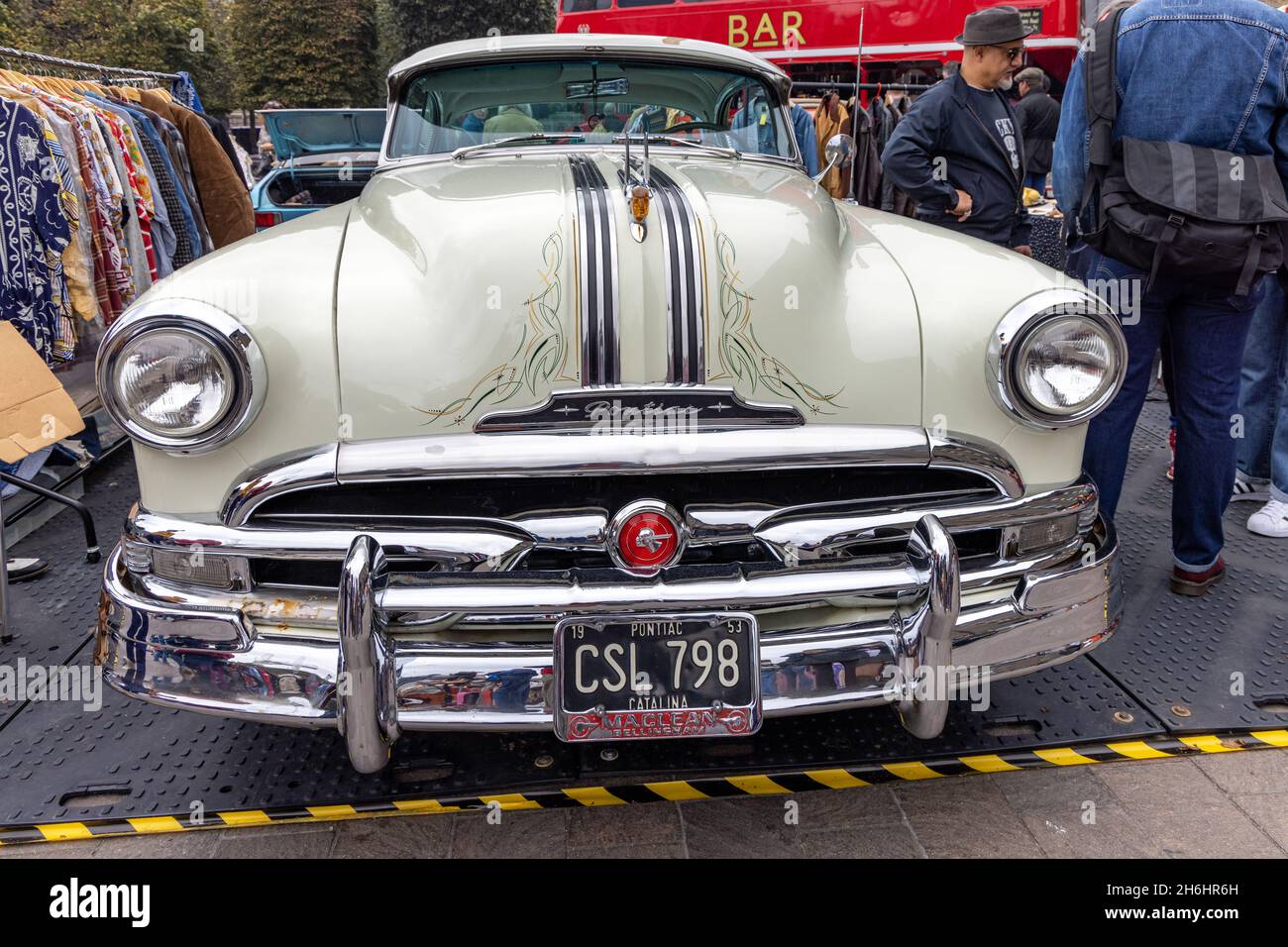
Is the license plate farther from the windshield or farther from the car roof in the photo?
the car roof

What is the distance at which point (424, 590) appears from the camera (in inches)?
69.6

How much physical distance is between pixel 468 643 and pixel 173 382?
2.38ft

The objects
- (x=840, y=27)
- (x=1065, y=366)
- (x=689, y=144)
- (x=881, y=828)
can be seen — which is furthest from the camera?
(x=840, y=27)

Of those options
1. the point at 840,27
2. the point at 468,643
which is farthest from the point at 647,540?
the point at 840,27

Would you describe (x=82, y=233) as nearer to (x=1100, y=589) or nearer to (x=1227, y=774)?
(x=1100, y=589)

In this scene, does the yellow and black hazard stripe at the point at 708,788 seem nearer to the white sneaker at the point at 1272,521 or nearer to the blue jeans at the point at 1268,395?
the white sneaker at the point at 1272,521

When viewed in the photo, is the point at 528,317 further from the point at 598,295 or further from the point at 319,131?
the point at 319,131

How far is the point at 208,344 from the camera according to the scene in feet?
5.98

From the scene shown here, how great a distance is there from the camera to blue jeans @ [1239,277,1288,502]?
3.62 metres

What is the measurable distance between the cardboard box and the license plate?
2003mm

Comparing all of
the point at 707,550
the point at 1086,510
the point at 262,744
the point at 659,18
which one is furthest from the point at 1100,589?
the point at 659,18

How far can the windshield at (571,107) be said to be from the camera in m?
3.00

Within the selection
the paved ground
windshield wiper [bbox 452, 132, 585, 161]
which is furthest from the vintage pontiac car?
windshield wiper [bbox 452, 132, 585, 161]

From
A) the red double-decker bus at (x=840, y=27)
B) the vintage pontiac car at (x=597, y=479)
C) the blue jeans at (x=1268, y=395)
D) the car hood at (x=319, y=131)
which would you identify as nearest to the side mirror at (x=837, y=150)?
the vintage pontiac car at (x=597, y=479)
